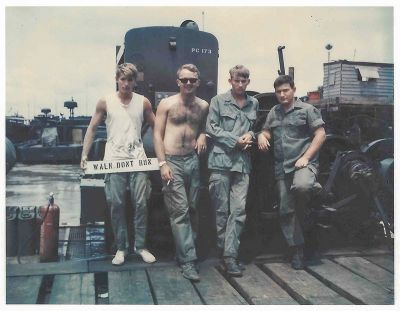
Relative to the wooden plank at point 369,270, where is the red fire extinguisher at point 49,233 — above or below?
above

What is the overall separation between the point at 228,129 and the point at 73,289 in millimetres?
2130

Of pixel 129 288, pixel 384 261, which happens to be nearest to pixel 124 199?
pixel 129 288

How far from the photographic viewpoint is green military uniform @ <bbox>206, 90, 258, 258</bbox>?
14.1 ft

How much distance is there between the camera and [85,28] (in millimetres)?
4922

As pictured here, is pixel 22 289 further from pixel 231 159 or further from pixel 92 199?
pixel 231 159

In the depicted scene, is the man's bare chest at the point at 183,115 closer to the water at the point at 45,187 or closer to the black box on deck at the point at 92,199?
the black box on deck at the point at 92,199

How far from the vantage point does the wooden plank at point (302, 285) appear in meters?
3.82

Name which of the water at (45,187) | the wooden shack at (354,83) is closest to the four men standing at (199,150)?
the water at (45,187)

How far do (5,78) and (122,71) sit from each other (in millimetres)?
1242

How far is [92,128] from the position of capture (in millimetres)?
4406

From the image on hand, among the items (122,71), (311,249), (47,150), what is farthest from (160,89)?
(47,150)

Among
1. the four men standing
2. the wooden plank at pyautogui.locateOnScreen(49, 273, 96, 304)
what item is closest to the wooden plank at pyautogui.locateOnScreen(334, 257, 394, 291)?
the four men standing

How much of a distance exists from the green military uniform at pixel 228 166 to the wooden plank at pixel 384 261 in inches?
64.3

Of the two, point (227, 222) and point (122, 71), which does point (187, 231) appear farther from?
point (122, 71)
